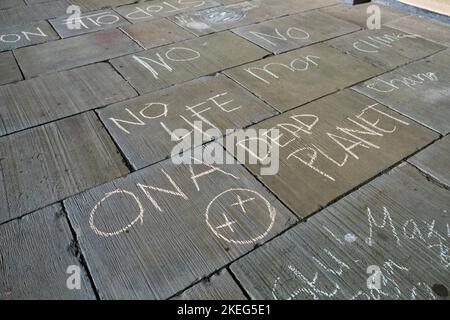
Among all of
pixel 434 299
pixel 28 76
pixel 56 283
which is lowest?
pixel 434 299

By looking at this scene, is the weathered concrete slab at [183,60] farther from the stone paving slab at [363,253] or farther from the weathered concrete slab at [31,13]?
the stone paving slab at [363,253]

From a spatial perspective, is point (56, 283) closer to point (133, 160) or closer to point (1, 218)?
point (1, 218)

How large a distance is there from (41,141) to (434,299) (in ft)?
10.4

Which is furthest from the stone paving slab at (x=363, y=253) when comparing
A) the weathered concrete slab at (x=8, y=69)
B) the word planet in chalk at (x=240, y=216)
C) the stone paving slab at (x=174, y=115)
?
the weathered concrete slab at (x=8, y=69)

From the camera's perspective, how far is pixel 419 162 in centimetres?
300

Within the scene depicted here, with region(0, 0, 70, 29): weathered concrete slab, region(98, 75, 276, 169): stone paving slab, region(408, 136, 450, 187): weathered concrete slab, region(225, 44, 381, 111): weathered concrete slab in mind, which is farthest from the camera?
region(0, 0, 70, 29): weathered concrete slab

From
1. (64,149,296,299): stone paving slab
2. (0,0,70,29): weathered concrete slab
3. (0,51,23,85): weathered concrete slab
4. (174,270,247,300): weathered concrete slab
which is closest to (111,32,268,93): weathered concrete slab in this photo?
(0,51,23,85): weathered concrete slab

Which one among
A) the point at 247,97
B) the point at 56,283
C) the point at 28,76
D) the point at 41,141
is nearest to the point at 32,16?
the point at 28,76

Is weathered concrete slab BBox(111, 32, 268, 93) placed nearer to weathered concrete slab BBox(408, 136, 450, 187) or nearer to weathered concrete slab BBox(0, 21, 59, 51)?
weathered concrete slab BBox(0, 21, 59, 51)

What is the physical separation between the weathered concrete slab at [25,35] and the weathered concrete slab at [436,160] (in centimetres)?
467

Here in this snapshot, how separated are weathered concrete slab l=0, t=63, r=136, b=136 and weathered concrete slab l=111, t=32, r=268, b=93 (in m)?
0.20

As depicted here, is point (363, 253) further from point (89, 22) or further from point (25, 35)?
point (25, 35)

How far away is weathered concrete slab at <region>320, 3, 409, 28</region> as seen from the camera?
213 inches

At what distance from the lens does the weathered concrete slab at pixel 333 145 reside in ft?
9.07
